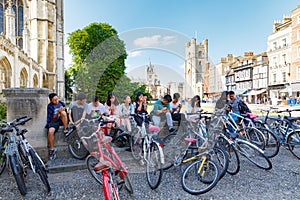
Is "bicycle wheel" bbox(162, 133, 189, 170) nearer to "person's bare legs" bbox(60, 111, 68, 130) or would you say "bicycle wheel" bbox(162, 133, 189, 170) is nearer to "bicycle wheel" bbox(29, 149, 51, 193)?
"bicycle wheel" bbox(29, 149, 51, 193)

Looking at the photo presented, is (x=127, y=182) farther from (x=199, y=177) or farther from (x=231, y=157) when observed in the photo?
(x=231, y=157)

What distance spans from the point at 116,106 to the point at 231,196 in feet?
10.9

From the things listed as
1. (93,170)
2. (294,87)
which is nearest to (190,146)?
(93,170)

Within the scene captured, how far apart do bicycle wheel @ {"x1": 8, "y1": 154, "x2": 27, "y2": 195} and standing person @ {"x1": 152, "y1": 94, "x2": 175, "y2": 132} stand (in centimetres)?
306

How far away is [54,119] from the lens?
485 cm

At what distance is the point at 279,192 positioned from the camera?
11.7 ft

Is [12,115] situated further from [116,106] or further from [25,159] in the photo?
[116,106]

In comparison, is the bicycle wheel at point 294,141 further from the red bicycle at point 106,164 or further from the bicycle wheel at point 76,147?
the bicycle wheel at point 76,147

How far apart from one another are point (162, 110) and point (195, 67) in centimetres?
132

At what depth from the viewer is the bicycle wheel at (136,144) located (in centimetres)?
477

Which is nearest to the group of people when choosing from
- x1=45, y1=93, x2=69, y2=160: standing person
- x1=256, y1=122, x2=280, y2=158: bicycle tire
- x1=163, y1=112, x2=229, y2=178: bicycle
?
x1=45, y1=93, x2=69, y2=160: standing person

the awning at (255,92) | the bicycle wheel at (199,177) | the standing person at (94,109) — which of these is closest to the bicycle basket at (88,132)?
the standing person at (94,109)

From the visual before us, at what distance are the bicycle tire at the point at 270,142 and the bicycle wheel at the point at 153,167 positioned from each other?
11.0 feet

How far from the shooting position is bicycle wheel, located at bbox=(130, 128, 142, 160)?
4769 millimetres
